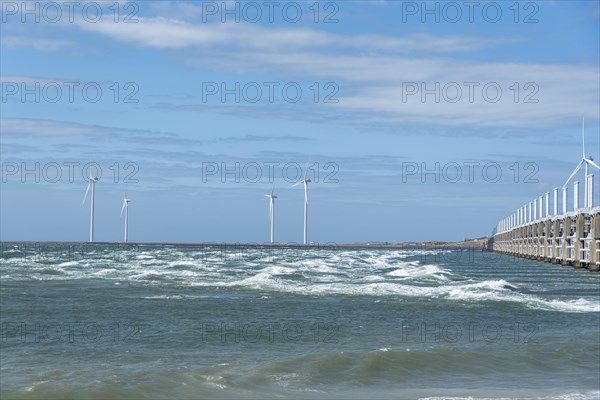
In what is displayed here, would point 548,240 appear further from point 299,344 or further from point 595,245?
point 299,344

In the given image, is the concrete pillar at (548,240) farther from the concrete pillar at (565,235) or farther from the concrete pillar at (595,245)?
the concrete pillar at (595,245)

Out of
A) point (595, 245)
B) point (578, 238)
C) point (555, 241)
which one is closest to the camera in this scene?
point (595, 245)

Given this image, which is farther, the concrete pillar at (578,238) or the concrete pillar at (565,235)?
the concrete pillar at (565,235)

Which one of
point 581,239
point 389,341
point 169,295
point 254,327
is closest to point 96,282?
point 169,295

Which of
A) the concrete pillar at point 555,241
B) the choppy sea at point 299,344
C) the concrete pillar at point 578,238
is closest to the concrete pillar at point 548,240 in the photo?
the concrete pillar at point 555,241

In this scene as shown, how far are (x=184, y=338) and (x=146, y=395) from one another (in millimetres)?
A: 7550

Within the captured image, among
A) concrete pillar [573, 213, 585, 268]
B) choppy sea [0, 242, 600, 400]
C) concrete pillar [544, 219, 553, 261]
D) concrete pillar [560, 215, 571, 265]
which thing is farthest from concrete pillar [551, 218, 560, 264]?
choppy sea [0, 242, 600, 400]

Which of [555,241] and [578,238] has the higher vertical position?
[578,238]

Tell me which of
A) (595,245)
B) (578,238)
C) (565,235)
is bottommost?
(595,245)

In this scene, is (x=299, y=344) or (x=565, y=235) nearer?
(x=299, y=344)

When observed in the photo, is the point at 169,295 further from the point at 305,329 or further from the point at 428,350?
the point at 428,350

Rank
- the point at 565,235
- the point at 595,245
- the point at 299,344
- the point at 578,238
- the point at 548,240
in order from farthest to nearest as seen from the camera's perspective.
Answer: the point at 548,240 → the point at 565,235 → the point at 578,238 → the point at 595,245 → the point at 299,344

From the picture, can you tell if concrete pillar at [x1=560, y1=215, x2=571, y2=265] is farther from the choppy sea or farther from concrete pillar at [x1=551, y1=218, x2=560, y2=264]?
the choppy sea

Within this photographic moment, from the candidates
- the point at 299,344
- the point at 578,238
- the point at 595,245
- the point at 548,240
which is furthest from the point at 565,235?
the point at 299,344
